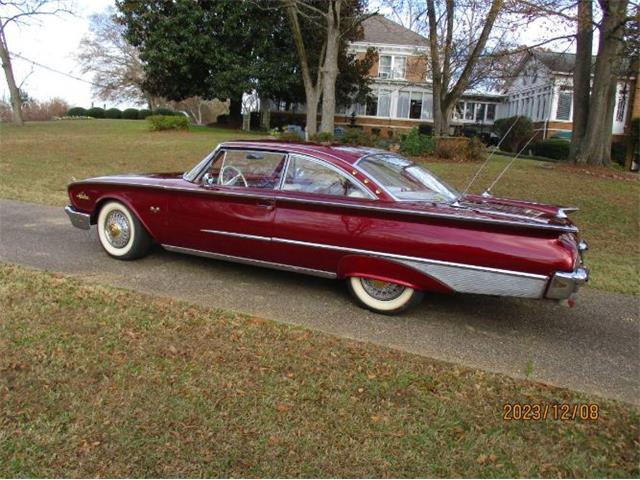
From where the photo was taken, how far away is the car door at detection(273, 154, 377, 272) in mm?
4441

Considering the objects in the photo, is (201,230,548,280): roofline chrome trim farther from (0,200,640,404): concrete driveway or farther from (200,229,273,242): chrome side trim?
(0,200,640,404): concrete driveway

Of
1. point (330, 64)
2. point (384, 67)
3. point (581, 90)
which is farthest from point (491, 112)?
point (581, 90)

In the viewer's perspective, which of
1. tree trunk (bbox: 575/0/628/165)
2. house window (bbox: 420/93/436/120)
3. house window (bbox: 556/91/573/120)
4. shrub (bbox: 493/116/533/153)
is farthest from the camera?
house window (bbox: 420/93/436/120)

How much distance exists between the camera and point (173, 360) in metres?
3.53

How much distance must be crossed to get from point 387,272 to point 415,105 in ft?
127

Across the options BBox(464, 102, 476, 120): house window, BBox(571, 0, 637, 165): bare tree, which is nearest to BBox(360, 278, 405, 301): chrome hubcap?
BBox(571, 0, 637, 165): bare tree

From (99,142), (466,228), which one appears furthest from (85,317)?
(99,142)

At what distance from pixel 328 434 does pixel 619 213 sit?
8.91 m

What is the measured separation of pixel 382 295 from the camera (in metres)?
4.54

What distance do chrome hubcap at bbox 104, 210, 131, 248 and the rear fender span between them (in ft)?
8.25

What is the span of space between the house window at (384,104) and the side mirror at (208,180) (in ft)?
121

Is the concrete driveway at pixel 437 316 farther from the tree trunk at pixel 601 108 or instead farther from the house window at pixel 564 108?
the house window at pixel 564 108

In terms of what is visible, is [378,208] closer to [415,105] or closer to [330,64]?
[330,64]

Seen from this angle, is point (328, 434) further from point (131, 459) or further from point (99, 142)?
point (99, 142)
